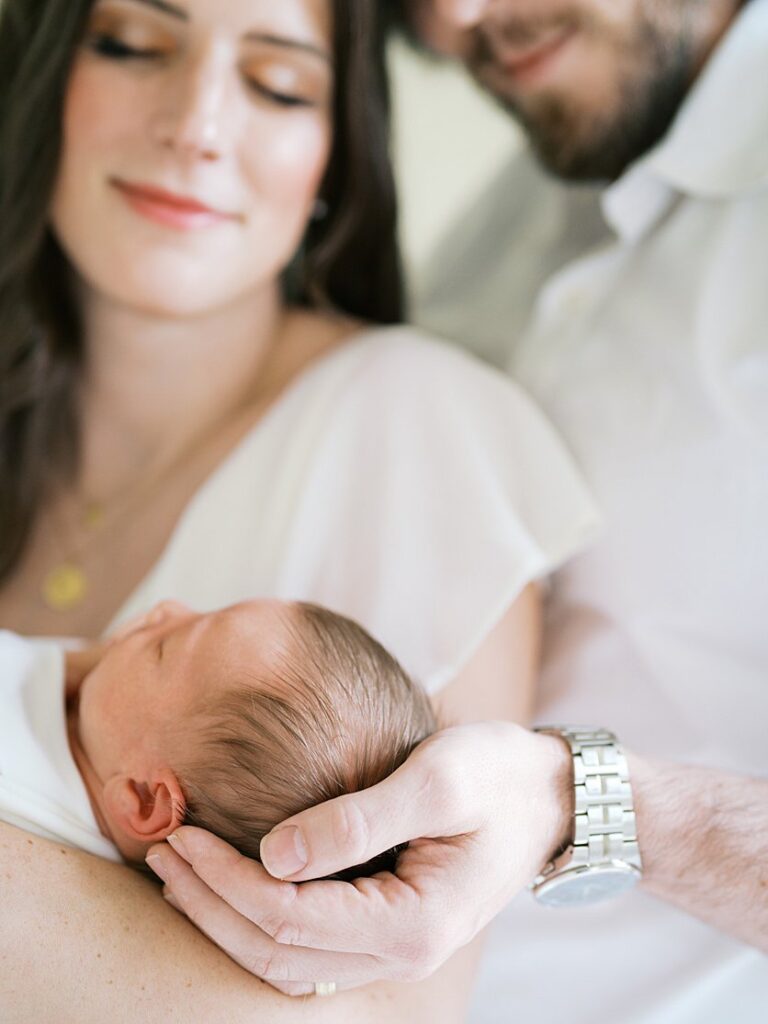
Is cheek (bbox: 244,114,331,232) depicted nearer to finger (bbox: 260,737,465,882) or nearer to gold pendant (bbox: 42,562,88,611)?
gold pendant (bbox: 42,562,88,611)

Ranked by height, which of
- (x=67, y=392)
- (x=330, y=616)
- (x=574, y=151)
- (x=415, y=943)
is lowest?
(x=67, y=392)

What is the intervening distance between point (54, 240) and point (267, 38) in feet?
1.97

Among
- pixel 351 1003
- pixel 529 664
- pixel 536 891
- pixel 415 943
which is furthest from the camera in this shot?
pixel 529 664

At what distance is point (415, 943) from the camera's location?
974 mm

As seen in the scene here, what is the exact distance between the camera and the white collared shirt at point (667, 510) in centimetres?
149

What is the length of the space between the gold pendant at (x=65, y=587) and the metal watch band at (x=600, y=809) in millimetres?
886

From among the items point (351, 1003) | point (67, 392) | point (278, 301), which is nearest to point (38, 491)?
point (67, 392)

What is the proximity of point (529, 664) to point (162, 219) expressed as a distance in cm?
89

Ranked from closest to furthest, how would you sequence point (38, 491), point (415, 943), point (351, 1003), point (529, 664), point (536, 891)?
point (415, 943) < point (351, 1003) < point (536, 891) < point (529, 664) < point (38, 491)

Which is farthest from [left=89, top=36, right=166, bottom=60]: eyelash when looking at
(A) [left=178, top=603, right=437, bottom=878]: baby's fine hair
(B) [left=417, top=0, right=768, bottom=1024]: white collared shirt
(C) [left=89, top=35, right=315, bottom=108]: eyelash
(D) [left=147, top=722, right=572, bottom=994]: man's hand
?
(D) [left=147, top=722, right=572, bottom=994]: man's hand

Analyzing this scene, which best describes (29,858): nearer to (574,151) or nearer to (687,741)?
(687,741)

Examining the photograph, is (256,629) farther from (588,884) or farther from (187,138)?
(187,138)

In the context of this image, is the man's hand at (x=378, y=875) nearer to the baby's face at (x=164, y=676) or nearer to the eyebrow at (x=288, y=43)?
the baby's face at (x=164, y=676)

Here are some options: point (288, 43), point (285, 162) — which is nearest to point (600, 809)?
point (285, 162)
